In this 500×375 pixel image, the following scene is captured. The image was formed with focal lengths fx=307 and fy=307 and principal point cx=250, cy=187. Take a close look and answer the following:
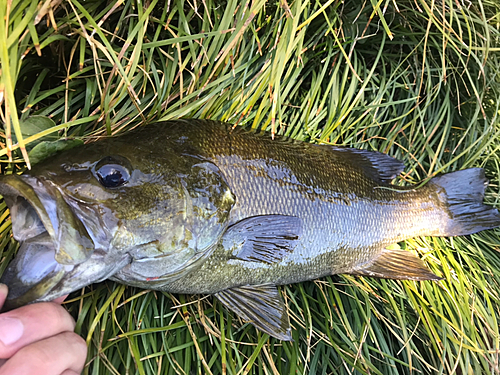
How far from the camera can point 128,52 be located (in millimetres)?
1344

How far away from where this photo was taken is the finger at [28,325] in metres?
0.96

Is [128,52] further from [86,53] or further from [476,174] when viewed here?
[476,174]

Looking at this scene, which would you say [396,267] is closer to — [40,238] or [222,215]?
[222,215]

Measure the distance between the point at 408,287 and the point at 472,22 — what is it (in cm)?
168

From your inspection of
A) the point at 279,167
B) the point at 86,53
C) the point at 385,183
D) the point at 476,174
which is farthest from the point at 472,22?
the point at 86,53

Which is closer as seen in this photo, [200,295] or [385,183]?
[200,295]

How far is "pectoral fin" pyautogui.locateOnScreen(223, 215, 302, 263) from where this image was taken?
134 cm

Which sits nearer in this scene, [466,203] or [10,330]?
[10,330]

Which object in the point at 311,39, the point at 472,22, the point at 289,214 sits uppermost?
the point at 472,22

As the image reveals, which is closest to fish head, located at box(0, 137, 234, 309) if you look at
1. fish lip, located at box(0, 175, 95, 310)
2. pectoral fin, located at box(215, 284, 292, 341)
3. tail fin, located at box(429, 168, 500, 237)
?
fish lip, located at box(0, 175, 95, 310)

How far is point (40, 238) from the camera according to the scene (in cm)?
100

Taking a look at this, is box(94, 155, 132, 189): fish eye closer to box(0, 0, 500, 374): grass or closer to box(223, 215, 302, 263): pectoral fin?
box(0, 0, 500, 374): grass

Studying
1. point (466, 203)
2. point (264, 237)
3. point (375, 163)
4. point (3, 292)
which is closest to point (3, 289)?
point (3, 292)

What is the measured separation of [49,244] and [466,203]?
89.5 inches
